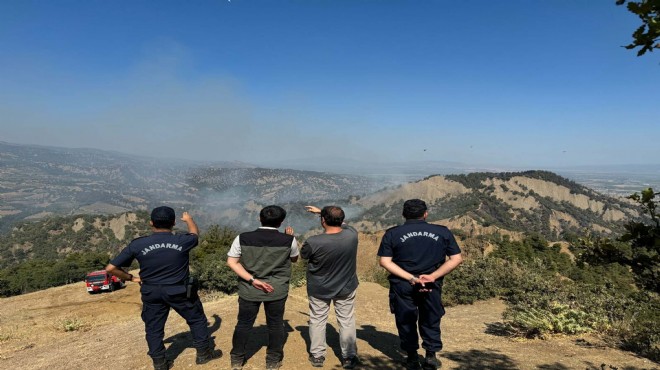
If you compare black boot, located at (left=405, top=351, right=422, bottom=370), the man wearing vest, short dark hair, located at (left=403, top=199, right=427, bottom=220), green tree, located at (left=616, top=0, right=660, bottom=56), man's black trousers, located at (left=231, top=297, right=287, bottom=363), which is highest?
green tree, located at (left=616, top=0, right=660, bottom=56)

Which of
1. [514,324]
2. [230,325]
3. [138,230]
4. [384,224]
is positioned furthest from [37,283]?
[384,224]

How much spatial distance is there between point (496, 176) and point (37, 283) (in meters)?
102

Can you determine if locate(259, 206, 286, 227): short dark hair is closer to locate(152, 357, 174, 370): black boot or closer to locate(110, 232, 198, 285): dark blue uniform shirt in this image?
locate(110, 232, 198, 285): dark blue uniform shirt

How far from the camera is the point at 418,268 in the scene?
4.43m

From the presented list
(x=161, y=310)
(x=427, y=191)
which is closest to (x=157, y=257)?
(x=161, y=310)

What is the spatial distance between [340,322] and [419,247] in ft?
4.81

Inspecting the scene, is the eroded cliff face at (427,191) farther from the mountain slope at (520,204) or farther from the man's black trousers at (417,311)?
the man's black trousers at (417,311)

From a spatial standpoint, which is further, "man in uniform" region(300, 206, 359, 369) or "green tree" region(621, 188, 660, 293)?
"man in uniform" region(300, 206, 359, 369)

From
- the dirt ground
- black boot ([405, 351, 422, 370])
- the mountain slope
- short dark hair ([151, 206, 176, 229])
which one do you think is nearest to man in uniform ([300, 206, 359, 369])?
the dirt ground

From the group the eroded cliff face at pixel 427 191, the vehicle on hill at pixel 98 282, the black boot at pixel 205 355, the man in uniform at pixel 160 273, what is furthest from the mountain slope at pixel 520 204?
the man in uniform at pixel 160 273

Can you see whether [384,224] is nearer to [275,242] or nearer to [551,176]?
[551,176]

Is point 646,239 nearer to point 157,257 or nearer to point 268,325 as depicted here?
point 268,325

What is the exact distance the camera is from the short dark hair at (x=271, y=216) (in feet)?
14.6

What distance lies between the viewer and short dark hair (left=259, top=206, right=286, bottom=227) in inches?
176
